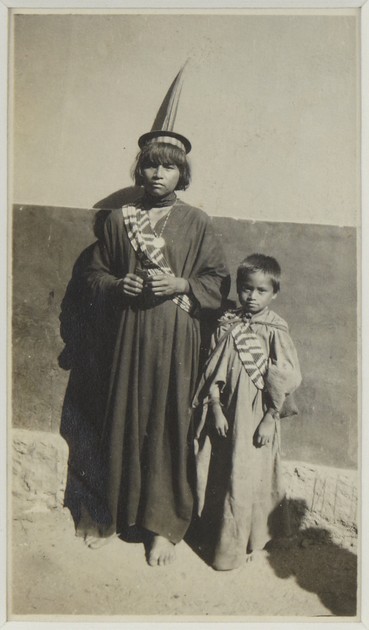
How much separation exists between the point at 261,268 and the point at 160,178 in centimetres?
76

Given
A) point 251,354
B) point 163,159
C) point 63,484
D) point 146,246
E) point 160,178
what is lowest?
point 63,484

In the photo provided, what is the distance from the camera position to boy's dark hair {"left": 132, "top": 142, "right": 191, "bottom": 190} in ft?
11.8

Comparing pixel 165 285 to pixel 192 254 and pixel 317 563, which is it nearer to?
pixel 192 254

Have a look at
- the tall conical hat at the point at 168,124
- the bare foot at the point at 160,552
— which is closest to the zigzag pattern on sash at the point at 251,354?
the bare foot at the point at 160,552

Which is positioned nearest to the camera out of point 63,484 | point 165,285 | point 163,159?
point 165,285

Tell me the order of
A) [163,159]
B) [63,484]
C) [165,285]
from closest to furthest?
[165,285], [163,159], [63,484]

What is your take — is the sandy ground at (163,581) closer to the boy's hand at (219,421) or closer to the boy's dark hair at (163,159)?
the boy's hand at (219,421)

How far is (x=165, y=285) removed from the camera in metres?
3.48

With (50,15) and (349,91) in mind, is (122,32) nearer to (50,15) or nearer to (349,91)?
(50,15)

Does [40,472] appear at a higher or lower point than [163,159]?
lower

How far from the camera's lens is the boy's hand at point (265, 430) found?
353cm

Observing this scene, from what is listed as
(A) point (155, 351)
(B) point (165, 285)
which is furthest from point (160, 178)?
(A) point (155, 351)

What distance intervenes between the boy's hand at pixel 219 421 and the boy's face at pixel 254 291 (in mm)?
578

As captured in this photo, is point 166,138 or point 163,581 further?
point 166,138
